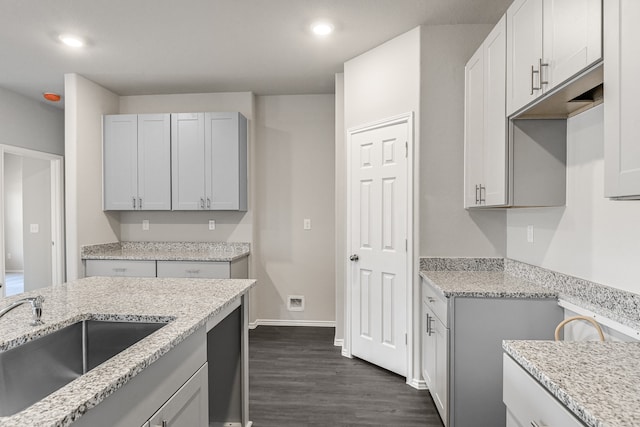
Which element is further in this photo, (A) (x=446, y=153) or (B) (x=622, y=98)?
(A) (x=446, y=153)

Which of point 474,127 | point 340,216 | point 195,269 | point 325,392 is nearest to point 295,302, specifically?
point 195,269

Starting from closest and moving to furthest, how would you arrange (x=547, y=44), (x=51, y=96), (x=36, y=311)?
(x=36, y=311) < (x=547, y=44) < (x=51, y=96)

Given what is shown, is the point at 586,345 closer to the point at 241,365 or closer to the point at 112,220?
the point at 241,365

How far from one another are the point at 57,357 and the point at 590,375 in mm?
1726

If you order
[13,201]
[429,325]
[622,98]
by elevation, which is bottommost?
[429,325]

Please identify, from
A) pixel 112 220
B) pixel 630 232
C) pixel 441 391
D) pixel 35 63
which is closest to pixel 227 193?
pixel 112 220

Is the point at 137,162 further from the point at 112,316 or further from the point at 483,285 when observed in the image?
the point at 483,285

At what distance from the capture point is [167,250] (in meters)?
4.21

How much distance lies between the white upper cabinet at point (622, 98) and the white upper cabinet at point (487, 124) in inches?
34.4

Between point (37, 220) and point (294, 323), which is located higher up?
point (37, 220)

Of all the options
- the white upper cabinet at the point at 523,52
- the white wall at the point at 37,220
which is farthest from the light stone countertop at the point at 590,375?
the white wall at the point at 37,220

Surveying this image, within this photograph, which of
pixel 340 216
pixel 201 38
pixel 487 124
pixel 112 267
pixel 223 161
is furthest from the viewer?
pixel 223 161

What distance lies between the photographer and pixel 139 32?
2.86 metres

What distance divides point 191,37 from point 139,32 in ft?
1.25
